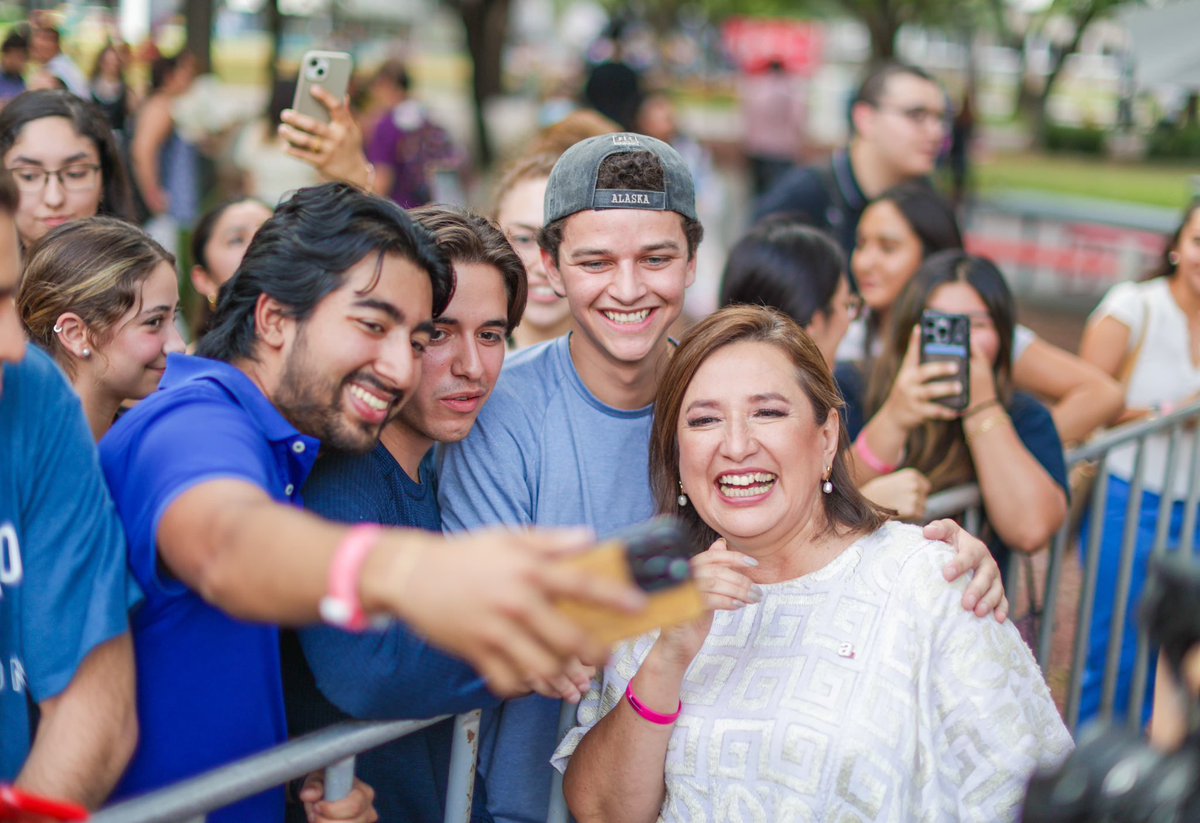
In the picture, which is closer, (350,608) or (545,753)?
(350,608)

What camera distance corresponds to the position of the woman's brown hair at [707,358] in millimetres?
2920

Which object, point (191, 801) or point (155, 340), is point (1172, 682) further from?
point (155, 340)

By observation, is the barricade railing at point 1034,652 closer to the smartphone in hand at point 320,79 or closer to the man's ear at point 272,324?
the man's ear at point 272,324

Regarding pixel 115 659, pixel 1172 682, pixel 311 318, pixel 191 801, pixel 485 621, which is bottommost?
pixel 191 801

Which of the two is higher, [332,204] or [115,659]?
[332,204]

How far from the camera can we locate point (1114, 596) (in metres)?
4.59

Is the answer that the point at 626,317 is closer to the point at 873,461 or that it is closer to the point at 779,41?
the point at 873,461

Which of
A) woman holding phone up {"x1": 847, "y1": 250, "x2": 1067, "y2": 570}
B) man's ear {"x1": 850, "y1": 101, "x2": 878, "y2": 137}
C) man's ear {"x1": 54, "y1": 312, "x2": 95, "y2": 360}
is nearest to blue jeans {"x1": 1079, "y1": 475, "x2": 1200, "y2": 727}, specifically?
woman holding phone up {"x1": 847, "y1": 250, "x2": 1067, "y2": 570}

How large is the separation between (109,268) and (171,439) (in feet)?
4.74

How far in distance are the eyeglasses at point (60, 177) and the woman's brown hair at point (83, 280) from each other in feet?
2.53

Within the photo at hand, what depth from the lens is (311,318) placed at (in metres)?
2.29

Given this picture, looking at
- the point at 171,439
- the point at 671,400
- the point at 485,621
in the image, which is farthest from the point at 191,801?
the point at 671,400

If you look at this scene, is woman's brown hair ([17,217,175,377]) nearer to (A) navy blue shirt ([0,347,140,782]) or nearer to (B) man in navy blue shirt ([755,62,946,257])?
(A) navy blue shirt ([0,347,140,782])

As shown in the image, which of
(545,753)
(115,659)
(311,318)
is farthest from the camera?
(545,753)
